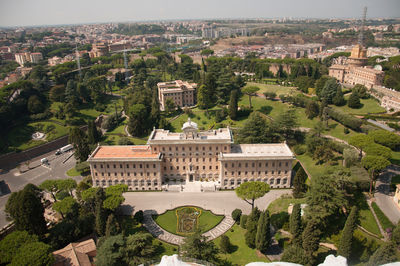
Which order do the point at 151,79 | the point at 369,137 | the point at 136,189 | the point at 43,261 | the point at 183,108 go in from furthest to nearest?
the point at 151,79, the point at 183,108, the point at 136,189, the point at 369,137, the point at 43,261

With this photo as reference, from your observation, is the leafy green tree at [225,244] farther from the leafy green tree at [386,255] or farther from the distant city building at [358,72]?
the distant city building at [358,72]

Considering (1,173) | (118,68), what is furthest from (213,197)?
(118,68)

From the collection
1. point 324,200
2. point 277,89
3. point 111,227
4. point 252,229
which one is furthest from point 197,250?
point 277,89

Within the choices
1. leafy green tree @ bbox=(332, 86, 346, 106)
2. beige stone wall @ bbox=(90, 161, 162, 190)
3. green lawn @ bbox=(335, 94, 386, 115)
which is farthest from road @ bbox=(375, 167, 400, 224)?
beige stone wall @ bbox=(90, 161, 162, 190)

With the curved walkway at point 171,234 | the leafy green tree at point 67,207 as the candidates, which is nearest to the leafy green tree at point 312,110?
the curved walkway at point 171,234

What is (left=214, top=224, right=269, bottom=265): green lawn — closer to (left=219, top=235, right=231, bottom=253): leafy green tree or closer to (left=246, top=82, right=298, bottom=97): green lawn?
(left=219, top=235, right=231, bottom=253): leafy green tree

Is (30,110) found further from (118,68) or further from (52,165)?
(118,68)

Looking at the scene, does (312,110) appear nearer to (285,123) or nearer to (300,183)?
(285,123)

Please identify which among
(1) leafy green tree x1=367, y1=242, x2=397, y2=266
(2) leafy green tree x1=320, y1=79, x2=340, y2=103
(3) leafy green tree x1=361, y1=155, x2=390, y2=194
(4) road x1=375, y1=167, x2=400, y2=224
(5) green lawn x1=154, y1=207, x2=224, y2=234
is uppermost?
(2) leafy green tree x1=320, y1=79, x2=340, y2=103
